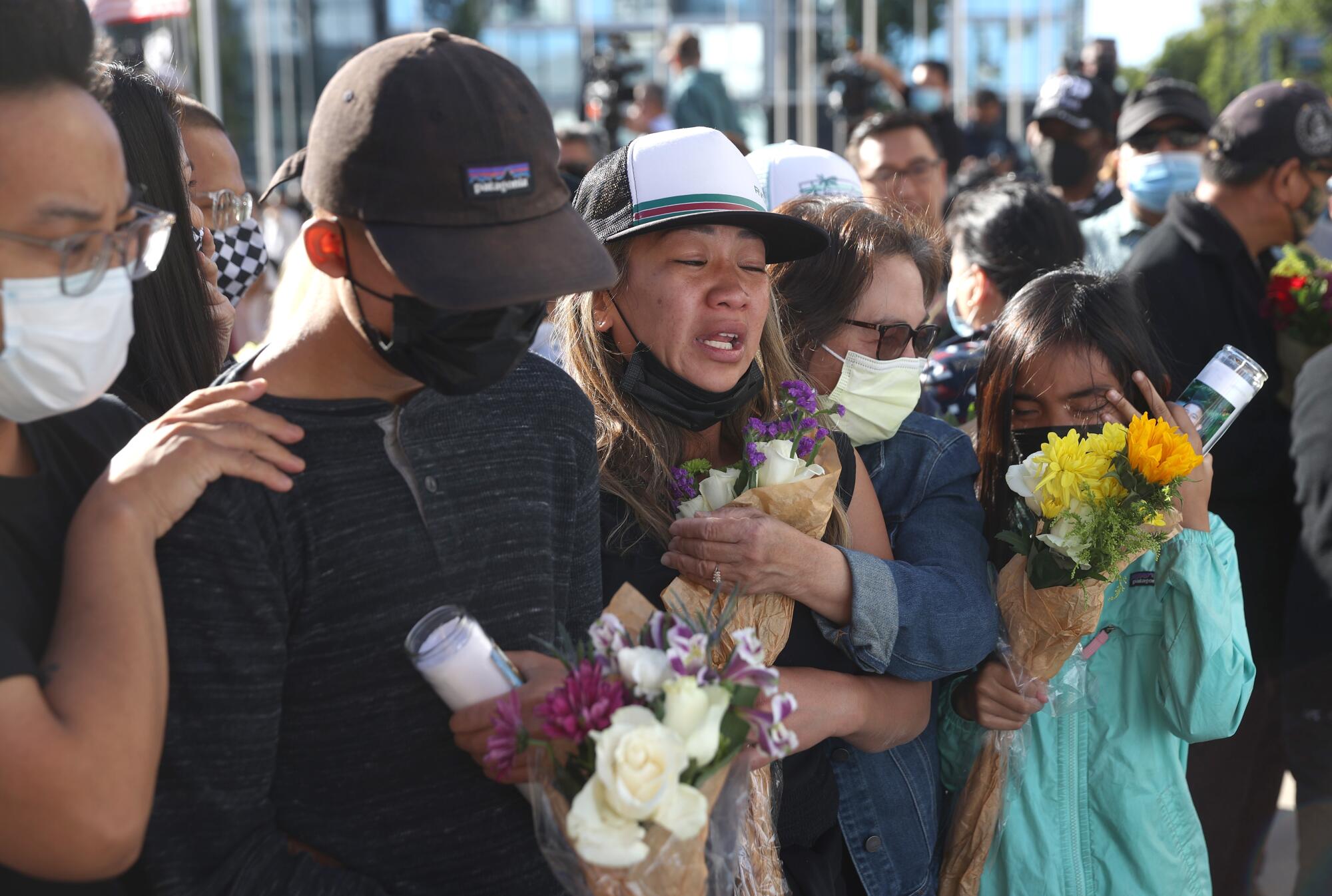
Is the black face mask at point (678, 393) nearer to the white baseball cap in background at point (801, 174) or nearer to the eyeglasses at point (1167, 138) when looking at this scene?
the white baseball cap in background at point (801, 174)

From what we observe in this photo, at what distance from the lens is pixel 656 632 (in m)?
1.79

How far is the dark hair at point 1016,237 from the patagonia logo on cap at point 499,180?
2682 millimetres

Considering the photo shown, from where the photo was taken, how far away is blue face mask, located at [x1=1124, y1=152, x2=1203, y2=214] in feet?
18.7

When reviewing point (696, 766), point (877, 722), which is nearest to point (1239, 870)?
point (877, 722)

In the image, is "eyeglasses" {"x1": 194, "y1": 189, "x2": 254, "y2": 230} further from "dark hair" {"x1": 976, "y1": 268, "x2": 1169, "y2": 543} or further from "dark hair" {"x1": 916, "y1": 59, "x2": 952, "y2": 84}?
"dark hair" {"x1": 916, "y1": 59, "x2": 952, "y2": 84}

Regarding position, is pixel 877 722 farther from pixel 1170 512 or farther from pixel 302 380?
pixel 302 380

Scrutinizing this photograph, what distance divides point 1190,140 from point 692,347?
447 centimetres

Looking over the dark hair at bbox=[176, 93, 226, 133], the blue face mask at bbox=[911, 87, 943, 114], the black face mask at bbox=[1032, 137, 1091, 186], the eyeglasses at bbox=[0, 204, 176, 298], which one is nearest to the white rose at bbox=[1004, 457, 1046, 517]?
the eyeglasses at bbox=[0, 204, 176, 298]

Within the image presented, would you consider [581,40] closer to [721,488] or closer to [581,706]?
[721,488]

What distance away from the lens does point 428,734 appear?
1.83 metres

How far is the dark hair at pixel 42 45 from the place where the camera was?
5.08 ft

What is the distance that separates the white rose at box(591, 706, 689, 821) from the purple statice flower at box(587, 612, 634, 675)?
149mm

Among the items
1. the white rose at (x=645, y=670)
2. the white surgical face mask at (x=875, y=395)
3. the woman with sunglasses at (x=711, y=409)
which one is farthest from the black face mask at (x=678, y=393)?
the white rose at (x=645, y=670)

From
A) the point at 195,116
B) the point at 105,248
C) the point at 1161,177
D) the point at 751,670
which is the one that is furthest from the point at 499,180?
the point at 1161,177
